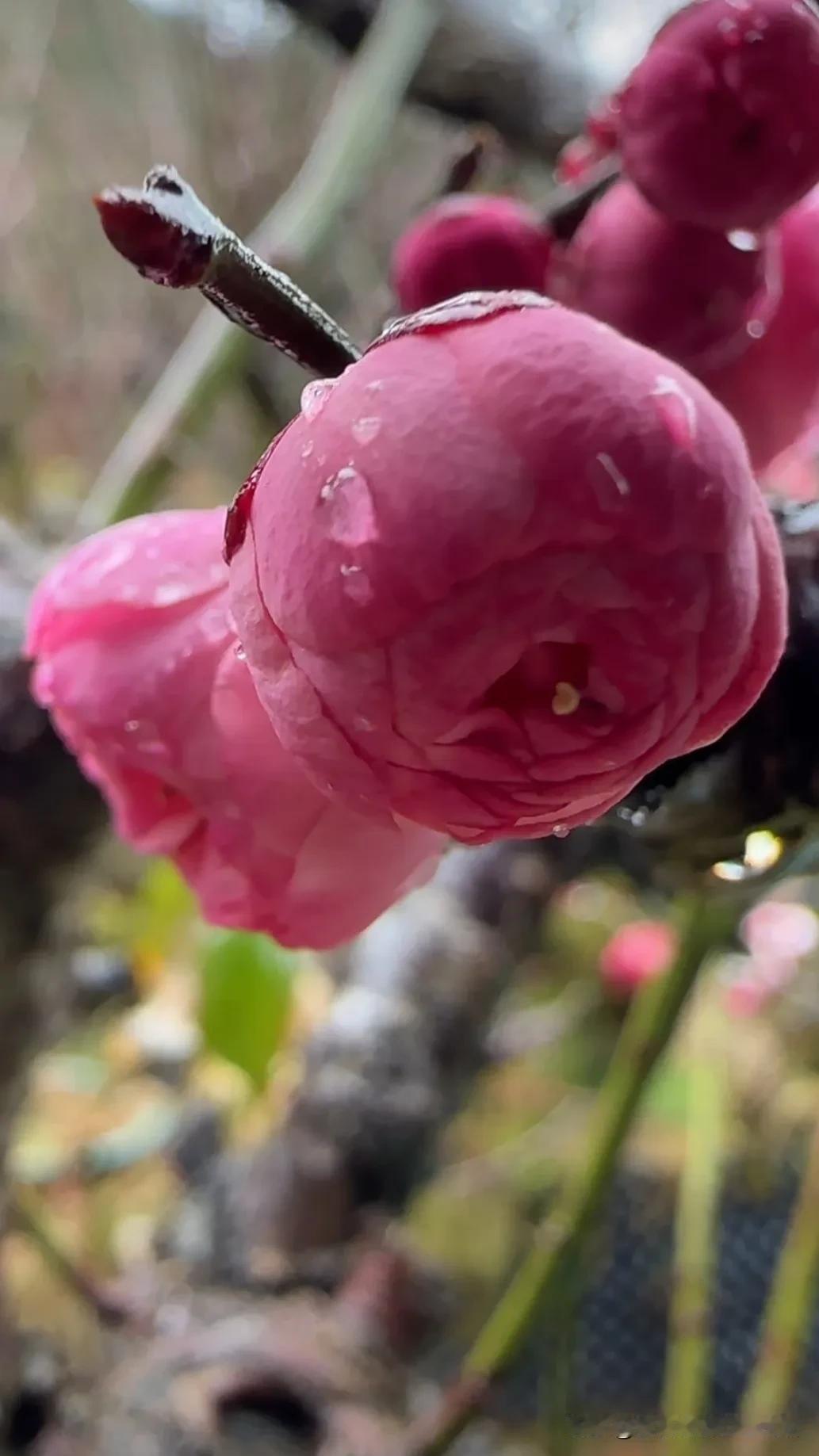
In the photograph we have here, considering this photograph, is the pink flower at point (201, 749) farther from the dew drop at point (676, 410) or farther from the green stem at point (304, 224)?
the green stem at point (304, 224)

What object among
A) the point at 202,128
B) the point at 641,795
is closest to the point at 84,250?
the point at 202,128

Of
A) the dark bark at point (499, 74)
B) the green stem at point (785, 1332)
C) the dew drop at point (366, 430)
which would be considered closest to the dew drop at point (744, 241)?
the dew drop at point (366, 430)

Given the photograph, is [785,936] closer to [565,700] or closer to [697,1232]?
[697,1232]

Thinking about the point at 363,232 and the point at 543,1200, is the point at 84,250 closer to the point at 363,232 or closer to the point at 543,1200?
the point at 363,232

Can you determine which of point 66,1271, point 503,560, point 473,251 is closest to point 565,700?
point 503,560

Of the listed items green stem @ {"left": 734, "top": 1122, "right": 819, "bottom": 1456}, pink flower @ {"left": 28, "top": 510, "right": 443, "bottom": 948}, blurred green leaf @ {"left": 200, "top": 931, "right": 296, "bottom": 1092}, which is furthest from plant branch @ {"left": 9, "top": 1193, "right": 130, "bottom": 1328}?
pink flower @ {"left": 28, "top": 510, "right": 443, "bottom": 948}

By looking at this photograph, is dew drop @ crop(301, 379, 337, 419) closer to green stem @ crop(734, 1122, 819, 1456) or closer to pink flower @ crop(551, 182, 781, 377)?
pink flower @ crop(551, 182, 781, 377)
